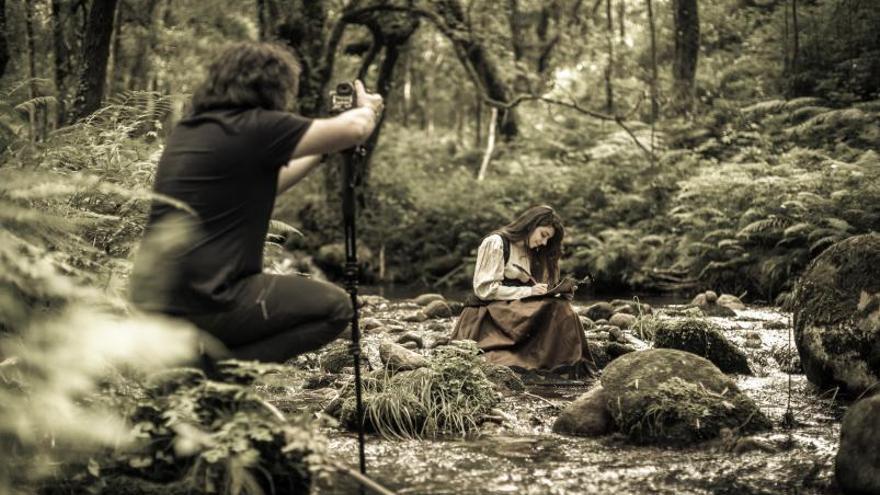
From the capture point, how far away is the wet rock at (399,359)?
23.6 feet

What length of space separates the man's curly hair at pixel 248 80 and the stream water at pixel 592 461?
1.94 m

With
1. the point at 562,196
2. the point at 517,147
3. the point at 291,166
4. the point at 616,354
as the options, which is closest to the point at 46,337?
the point at 291,166

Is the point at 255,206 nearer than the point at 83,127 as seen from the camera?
Yes

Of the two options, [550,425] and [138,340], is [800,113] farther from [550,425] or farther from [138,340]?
[138,340]

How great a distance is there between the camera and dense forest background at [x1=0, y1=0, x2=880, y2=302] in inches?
528

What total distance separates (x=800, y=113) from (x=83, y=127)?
561 inches

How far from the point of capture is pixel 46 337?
11.3 ft

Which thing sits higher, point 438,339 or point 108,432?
point 108,432

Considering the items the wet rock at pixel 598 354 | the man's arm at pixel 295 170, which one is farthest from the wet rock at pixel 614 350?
the man's arm at pixel 295 170

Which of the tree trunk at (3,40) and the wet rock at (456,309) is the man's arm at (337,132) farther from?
the wet rock at (456,309)

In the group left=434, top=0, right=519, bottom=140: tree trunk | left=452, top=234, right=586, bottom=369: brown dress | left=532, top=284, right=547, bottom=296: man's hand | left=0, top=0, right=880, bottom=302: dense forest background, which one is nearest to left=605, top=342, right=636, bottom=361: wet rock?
left=452, top=234, right=586, bottom=369: brown dress

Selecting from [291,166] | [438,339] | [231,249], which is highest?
[291,166]

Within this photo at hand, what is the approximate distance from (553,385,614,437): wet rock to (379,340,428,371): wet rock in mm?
1364

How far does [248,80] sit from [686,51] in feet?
55.5
